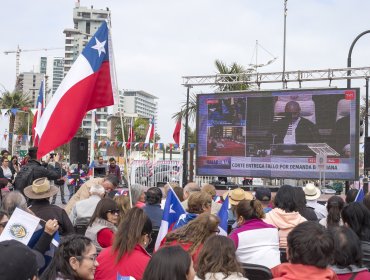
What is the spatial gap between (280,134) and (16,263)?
16.8m

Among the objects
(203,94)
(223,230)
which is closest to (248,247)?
(223,230)

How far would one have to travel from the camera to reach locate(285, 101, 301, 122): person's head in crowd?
18.9m

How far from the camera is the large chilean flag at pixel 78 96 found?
269 inches

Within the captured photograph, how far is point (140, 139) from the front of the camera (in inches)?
2997

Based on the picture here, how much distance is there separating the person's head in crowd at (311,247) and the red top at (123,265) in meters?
1.14

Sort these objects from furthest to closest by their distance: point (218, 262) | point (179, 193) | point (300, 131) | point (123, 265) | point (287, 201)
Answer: point (300, 131), point (179, 193), point (287, 201), point (123, 265), point (218, 262)

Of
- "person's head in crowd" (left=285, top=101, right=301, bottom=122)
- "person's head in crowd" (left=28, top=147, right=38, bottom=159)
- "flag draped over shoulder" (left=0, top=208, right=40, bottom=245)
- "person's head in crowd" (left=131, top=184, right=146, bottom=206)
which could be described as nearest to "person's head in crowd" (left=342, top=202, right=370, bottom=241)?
"flag draped over shoulder" (left=0, top=208, right=40, bottom=245)

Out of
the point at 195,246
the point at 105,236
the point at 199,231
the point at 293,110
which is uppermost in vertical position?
the point at 293,110

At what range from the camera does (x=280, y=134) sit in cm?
1909

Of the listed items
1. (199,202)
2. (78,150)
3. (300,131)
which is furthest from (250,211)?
(300,131)

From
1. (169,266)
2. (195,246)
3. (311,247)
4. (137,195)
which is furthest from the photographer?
(137,195)

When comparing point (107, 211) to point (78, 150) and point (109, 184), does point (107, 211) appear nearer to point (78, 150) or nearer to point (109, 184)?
point (109, 184)

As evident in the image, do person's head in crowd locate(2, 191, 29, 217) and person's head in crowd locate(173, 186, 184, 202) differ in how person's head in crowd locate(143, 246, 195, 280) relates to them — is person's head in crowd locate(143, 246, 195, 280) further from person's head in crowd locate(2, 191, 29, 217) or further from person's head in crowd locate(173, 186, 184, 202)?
person's head in crowd locate(173, 186, 184, 202)

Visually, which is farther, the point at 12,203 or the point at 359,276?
the point at 12,203
